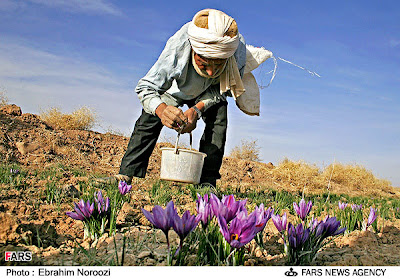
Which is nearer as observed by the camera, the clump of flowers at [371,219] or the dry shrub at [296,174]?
the clump of flowers at [371,219]

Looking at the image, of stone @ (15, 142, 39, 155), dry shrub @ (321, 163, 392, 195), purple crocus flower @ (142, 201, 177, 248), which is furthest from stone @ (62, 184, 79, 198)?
dry shrub @ (321, 163, 392, 195)

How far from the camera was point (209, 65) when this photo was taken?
3.33 m

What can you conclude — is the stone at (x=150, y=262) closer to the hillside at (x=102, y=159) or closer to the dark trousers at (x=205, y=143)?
the dark trousers at (x=205, y=143)

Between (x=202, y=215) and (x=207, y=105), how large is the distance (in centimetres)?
228

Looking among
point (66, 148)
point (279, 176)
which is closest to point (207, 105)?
point (66, 148)

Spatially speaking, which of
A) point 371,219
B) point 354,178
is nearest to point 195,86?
point 371,219

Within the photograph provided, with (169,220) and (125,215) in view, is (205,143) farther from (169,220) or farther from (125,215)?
(169,220)

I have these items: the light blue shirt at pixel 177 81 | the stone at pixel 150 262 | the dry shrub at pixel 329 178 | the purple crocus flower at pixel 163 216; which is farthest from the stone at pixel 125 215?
the dry shrub at pixel 329 178

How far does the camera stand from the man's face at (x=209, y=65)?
329 cm

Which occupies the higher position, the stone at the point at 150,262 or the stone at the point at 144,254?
the stone at the point at 144,254

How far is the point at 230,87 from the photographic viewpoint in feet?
12.2

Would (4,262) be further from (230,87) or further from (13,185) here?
(230,87)

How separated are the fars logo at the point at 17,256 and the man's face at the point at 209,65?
2.22m

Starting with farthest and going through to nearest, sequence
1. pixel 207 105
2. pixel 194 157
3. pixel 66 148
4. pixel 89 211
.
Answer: pixel 66 148, pixel 207 105, pixel 194 157, pixel 89 211
